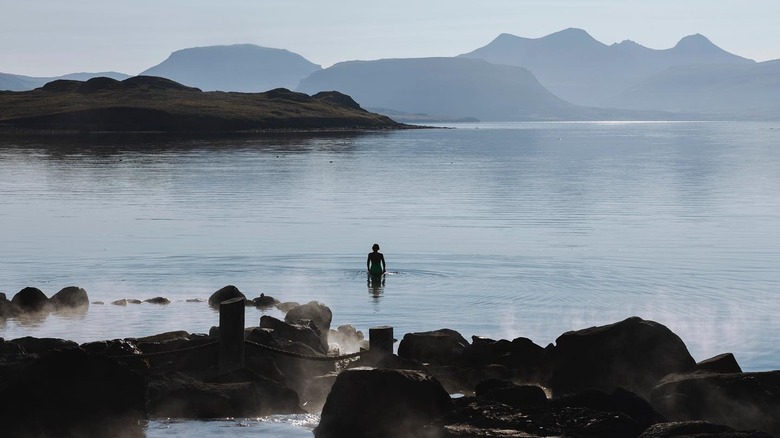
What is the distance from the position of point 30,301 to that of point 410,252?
64.9 feet

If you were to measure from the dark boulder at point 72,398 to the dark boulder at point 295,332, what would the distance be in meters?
6.18

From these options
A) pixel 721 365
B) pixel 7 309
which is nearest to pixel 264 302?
pixel 7 309

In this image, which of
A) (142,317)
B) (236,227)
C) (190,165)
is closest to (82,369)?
(142,317)

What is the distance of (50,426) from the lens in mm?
18000

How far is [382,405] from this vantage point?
18.2 metres

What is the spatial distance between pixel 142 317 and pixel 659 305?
56.0ft

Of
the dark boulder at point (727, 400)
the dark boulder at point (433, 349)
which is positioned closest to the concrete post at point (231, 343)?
the dark boulder at point (433, 349)

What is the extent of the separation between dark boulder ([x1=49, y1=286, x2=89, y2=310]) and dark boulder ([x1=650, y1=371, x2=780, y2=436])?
68.9 feet

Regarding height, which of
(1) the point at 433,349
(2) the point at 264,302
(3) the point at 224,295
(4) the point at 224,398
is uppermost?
(1) the point at 433,349

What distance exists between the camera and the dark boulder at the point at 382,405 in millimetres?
18078

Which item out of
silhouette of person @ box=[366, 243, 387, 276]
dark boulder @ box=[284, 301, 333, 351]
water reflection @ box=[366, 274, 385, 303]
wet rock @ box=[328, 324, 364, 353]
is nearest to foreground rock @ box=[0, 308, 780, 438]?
dark boulder @ box=[284, 301, 333, 351]

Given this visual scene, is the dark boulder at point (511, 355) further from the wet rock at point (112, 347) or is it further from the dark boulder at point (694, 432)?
the dark boulder at point (694, 432)

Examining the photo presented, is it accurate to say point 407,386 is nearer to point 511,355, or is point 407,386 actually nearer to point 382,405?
point 382,405

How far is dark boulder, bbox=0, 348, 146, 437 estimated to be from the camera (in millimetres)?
17984
